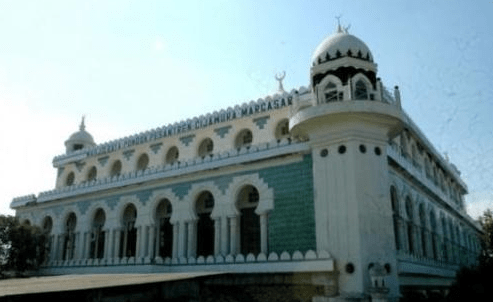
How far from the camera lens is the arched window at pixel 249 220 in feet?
71.5

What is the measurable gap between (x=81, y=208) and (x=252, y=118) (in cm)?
1261

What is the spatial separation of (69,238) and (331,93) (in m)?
20.3

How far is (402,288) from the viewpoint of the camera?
63.0 ft

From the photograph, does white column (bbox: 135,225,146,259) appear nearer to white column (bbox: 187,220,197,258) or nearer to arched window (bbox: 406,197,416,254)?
white column (bbox: 187,220,197,258)

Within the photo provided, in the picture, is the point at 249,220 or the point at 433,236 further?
the point at 433,236

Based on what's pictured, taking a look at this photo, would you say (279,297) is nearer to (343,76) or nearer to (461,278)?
(461,278)

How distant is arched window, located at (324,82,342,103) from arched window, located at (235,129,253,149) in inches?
269

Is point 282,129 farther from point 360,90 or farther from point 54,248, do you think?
point 54,248

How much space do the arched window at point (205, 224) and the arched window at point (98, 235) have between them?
26.1 feet

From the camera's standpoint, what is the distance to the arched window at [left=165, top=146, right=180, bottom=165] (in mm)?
29062

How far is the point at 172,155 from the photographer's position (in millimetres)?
29297

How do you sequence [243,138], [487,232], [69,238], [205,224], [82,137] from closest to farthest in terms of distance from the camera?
1. [205,224]
2. [243,138]
3. [69,238]
4. [487,232]
5. [82,137]

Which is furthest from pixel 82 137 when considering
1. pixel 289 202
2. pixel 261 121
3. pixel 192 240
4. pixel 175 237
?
pixel 289 202

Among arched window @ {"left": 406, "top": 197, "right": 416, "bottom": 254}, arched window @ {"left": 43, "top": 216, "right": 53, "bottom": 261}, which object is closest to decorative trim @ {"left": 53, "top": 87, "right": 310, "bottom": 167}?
arched window @ {"left": 43, "top": 216, "right": 53, "bottom": 261}
